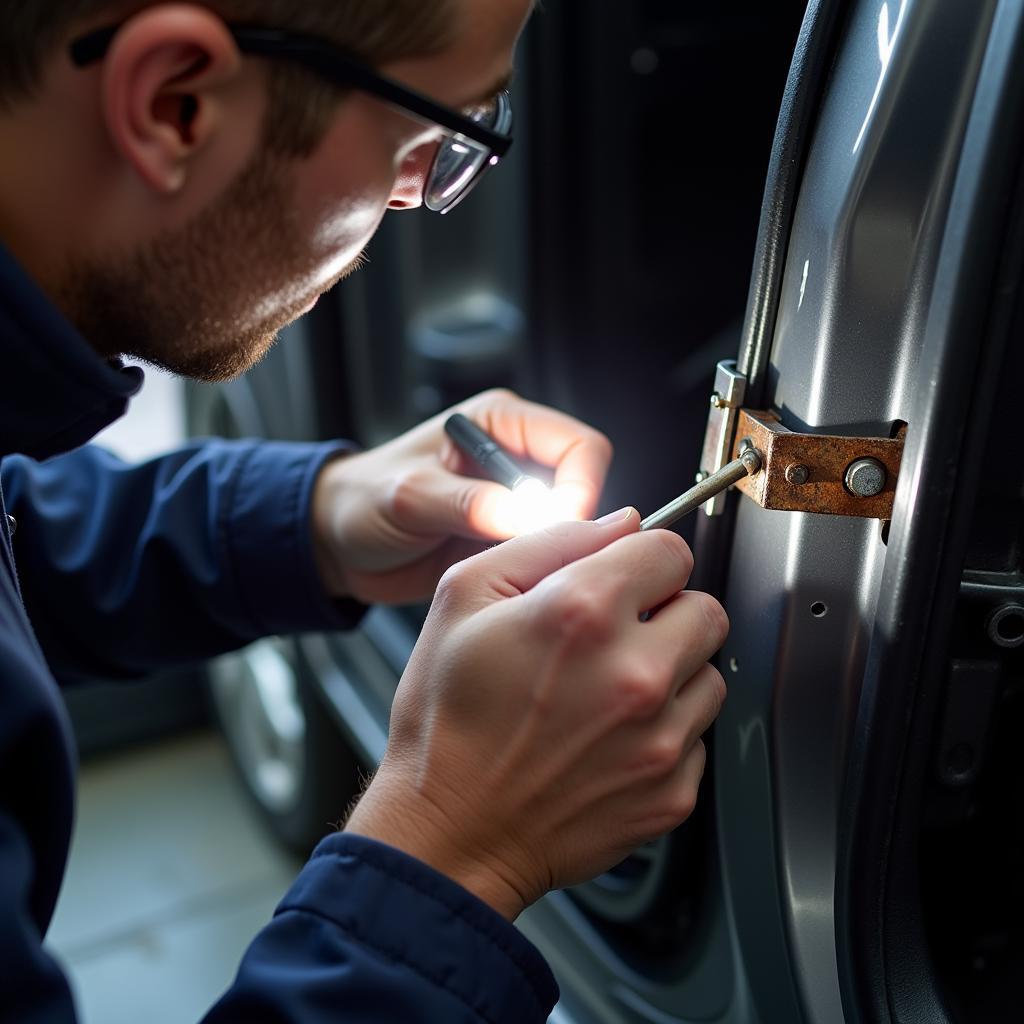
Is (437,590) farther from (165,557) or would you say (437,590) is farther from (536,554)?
(165,557)

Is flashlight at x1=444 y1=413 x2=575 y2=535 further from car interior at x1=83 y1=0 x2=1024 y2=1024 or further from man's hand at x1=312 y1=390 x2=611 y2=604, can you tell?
car interior at x1=83 y1=0 x2=1024 y2=1024

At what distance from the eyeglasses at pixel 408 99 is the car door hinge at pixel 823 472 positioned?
0.26 meters

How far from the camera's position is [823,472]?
0.67 m

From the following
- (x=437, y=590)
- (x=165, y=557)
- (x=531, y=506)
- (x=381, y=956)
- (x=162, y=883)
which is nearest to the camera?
(x=381, y=956)

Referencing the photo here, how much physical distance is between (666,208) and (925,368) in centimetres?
119

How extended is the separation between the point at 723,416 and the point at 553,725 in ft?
0.78

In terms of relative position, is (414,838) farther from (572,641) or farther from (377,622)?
(377,622)

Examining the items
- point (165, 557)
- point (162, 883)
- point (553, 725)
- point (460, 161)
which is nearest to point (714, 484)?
point (553, 725)

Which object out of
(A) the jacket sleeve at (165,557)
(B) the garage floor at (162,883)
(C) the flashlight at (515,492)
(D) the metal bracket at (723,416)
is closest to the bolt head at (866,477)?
(D) the metal bracket at (723,416)

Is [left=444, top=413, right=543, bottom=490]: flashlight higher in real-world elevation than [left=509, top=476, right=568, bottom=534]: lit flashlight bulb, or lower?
higher

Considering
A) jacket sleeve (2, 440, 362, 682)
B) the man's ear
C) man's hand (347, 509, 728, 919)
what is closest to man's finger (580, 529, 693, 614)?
man's hand (347, 509, 728, 919)

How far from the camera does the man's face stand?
0.71 metres

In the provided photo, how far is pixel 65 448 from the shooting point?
2.72 feet

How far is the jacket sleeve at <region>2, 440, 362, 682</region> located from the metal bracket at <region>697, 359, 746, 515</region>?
0.49 metres
